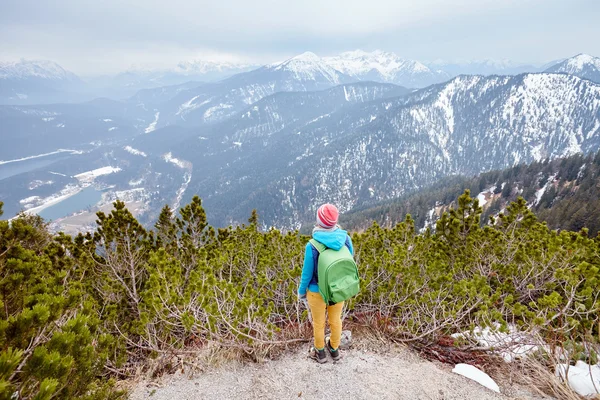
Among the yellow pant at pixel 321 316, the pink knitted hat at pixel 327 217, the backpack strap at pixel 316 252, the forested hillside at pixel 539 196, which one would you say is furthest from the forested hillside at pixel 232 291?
the forested hillside at pixel 539 196

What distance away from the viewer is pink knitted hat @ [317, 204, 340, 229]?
388 centimetres

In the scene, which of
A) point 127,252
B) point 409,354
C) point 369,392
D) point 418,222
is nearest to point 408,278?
point 409,354

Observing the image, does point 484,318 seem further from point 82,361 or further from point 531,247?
point 82,361

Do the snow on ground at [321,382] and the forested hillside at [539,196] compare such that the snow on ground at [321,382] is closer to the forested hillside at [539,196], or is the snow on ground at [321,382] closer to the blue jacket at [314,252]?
the blue jacket at [314,252]

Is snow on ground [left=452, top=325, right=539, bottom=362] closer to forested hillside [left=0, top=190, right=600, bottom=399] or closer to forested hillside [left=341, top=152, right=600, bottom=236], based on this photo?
forested hillside [left=0, top=190, right=600, bottom=399]

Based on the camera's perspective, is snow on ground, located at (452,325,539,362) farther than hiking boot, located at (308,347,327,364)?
Yes

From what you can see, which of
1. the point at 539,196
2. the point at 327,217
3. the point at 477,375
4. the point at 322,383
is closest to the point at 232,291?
the point at 322,383

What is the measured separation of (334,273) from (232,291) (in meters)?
2.08

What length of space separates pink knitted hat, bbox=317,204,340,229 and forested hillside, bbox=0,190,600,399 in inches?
78.8

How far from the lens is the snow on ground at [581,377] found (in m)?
3.95

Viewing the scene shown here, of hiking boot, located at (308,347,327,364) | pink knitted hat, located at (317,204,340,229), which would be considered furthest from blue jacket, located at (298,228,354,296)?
hiking boot, located at (308,347,327,364)

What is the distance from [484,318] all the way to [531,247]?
3.16m

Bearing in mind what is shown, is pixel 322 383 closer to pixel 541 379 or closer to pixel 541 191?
pixel 541 379

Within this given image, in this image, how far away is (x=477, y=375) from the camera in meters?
4.45
